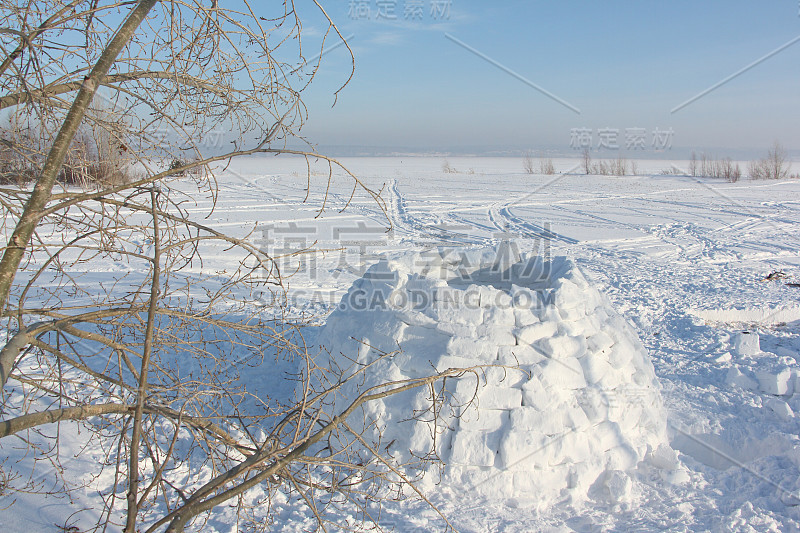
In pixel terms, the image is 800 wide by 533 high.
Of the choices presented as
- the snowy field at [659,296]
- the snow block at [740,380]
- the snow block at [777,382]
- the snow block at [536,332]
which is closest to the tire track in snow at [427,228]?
the snowy field at [659,296]

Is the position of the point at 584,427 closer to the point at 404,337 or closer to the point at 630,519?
the point at 630,519

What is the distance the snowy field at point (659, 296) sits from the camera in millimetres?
3344

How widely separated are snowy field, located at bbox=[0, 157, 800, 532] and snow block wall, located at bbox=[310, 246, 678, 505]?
0.19m

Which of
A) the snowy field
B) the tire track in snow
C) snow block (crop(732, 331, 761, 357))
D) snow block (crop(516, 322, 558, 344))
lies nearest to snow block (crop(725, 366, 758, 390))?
the snowy field

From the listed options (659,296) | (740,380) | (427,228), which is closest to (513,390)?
(740,380)

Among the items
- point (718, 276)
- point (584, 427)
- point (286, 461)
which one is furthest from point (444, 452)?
point (718, 276)

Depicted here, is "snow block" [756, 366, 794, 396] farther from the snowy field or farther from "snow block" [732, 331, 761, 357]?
"snow block" [732, 331, 761, 357]

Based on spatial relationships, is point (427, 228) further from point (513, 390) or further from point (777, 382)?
point (513, 390)

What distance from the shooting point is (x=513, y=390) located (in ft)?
11.5

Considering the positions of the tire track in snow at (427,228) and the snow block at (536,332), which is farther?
the tire track in snow at (427,228)

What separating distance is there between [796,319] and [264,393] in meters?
7.44

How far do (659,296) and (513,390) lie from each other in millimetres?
5869

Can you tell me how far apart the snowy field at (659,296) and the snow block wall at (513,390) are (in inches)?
7.4

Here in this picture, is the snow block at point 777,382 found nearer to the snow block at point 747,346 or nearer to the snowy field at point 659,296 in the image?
the snowy field at point 659,296
